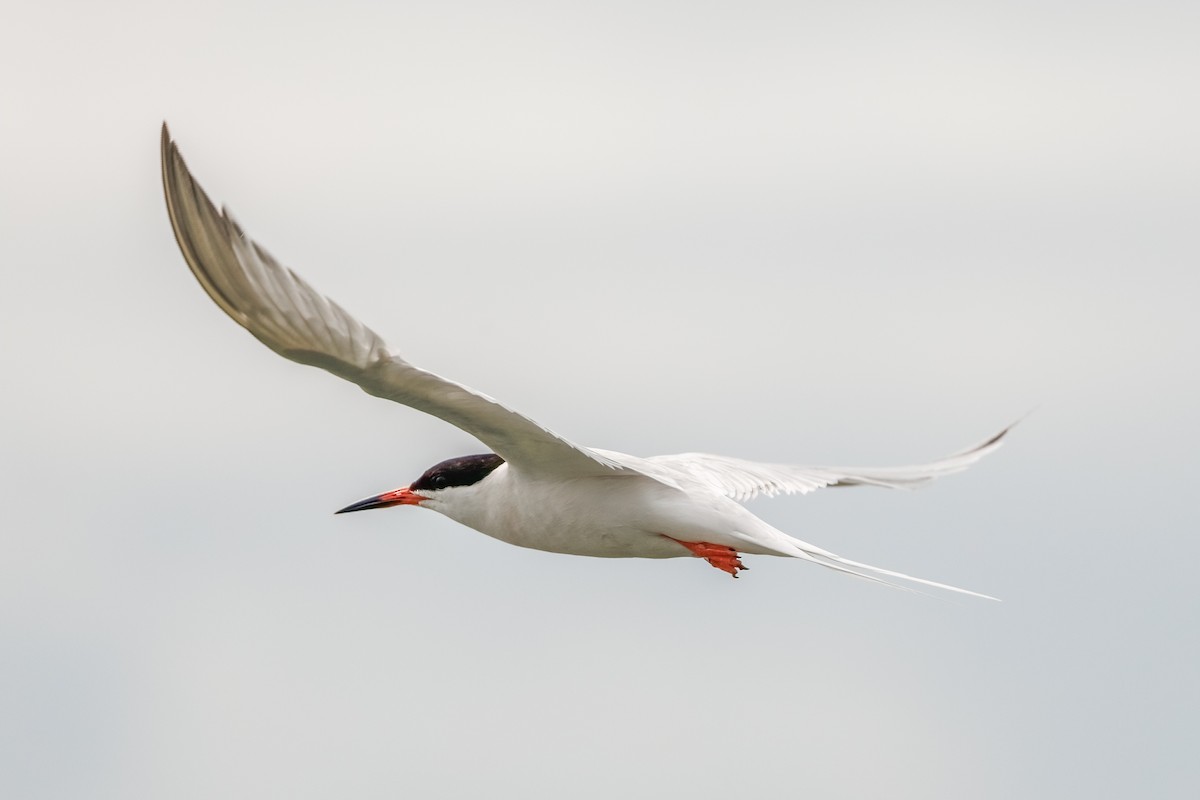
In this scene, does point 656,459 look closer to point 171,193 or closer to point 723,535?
point 723,535

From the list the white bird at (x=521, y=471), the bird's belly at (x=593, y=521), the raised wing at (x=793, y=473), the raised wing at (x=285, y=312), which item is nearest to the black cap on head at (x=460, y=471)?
the white bird at (x=521, y=471)

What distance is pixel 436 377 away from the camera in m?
9.48

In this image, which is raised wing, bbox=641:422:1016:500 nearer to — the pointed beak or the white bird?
the white bird

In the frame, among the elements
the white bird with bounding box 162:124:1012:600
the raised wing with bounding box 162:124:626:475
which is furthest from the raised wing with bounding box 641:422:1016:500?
the raised wing with bounding box 162:124:626:475

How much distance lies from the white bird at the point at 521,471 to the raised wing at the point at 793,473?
0.02 meters

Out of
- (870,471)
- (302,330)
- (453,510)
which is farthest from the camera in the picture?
(870,471)

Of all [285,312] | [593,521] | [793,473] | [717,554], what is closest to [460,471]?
[593,521]

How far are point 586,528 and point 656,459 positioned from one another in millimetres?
1791

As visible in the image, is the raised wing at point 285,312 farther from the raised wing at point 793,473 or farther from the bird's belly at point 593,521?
the raised wing at point 793,473

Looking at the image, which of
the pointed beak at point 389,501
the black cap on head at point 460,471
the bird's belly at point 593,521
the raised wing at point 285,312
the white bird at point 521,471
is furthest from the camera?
the pointed beak at point 389,501

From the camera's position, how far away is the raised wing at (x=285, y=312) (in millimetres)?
8906

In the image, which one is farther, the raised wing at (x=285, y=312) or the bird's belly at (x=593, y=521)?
the bird's belly at (x=593, y=521)

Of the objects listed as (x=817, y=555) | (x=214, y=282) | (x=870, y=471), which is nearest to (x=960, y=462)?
(x=870, y=471)

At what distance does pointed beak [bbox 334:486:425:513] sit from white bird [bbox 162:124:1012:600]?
0.03 ft
